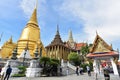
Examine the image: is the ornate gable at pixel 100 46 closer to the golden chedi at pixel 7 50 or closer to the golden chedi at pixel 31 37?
the golden chedi at pixel 31 37

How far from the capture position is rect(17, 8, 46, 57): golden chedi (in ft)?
140

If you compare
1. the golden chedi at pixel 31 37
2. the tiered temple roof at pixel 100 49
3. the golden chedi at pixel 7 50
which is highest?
the golden chedi at pixel 31 37

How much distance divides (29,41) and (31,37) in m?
2.01

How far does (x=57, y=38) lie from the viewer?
182ft

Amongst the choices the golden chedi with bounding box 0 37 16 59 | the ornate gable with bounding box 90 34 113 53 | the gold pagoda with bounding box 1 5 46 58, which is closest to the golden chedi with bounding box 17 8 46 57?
the gold pagoda with bounding box 1 5 46 58

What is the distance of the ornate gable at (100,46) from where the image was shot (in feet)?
59.6

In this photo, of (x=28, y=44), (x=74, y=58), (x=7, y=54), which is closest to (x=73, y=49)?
(x=74, y=58)

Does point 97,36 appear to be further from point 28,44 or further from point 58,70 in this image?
point 28,44

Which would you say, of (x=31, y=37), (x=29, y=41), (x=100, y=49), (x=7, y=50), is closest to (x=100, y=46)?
(x=100, y=49)

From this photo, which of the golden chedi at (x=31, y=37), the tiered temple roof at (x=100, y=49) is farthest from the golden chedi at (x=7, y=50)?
the tiered temple roof at (x=100, y=49)

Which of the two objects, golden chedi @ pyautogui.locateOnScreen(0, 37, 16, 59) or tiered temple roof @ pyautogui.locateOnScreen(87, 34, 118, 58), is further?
golden chedi @ pyautogui.locateOnScreen(0, 37, 16, 59)

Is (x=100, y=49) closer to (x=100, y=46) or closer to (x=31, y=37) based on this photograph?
(x=100, y=46)

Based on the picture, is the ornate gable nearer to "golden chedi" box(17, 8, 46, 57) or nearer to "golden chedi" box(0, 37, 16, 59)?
"golden chedi" box(17, 8, 46, 57)

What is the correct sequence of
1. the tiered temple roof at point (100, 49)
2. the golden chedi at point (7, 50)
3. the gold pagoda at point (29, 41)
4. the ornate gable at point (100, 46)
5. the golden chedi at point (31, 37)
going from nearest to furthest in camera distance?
the tiered temple roof at point (100, 49) < the ornate gable at point (100, 46) < the golden chedi at point (31, 37) < the gold pagoda at point (29, 41) < the golden chedi at point (7, 50)
